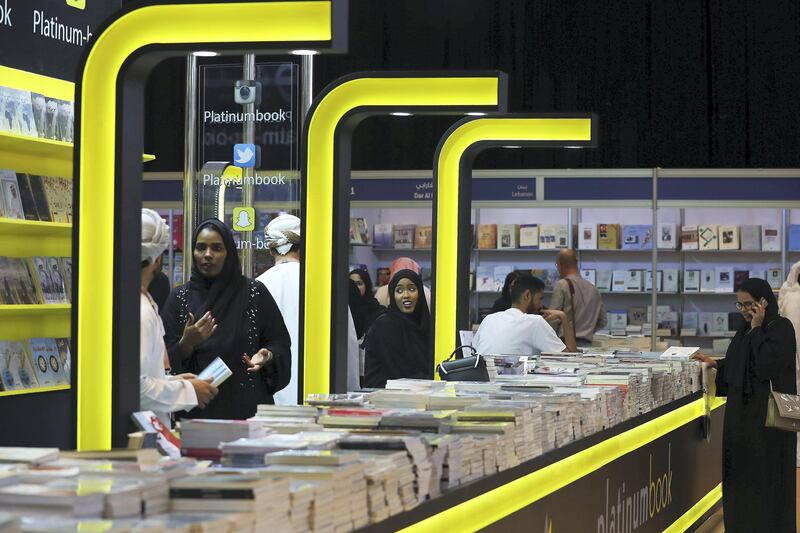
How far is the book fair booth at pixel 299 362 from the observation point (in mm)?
2623

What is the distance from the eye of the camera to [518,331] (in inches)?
272

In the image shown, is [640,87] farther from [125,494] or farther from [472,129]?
[125,494]

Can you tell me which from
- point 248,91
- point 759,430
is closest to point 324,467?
point 759,430

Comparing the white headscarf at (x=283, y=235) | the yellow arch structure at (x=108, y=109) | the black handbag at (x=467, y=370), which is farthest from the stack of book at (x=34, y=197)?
the yellow arch structure at (x=108, y=109)

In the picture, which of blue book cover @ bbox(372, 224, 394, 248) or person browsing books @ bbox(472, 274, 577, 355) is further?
blue book cover @ bbox(372, 224, 394, 248)

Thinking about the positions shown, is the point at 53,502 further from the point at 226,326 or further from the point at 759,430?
the point at 759,430

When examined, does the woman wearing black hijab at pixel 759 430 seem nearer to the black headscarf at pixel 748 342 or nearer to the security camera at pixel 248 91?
the black headscarf at pixel 748 342

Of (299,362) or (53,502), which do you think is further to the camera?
(299,362)

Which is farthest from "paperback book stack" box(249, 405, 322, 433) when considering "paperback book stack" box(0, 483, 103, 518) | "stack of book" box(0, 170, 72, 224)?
"stack of book" box(0, 170, 72, 224)

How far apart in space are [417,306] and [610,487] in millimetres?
2165

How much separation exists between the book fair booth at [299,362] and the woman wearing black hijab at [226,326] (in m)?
0.37

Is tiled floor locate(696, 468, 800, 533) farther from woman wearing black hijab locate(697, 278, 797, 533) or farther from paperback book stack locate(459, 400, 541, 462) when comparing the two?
paperback book stack locate(459, 400, 541, 462)

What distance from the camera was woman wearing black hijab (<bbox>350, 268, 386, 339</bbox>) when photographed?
8.59 metres

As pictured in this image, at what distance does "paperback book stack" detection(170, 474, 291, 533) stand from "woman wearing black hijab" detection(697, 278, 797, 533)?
4.76 m
